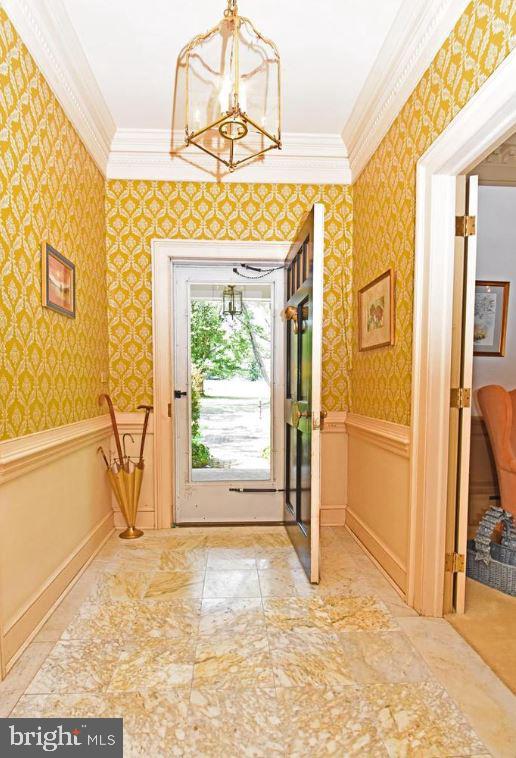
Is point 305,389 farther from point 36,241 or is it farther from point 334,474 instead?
point 36,241

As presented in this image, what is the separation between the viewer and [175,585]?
8.05 ft

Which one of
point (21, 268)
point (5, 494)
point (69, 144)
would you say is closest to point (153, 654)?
point (5, 494)

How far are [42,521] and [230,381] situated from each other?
182 cm

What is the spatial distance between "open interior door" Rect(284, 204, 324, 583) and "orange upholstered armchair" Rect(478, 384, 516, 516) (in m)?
1.27

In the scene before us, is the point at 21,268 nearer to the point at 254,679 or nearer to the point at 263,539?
the point at 254,679

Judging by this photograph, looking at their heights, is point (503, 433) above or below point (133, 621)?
above

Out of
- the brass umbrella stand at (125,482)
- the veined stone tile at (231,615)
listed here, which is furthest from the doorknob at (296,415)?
the brass umbrella stand at (125,482)

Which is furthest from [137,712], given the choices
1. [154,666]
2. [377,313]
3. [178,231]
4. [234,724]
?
[178,231]

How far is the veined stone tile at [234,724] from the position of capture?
1.39 m

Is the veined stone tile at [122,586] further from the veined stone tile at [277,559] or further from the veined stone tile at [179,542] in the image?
the veined stone tile at [277,559]

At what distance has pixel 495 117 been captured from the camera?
158 centimetres

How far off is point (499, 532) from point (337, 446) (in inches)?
49.0

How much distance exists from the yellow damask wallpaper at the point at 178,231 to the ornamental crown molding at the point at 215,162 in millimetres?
64

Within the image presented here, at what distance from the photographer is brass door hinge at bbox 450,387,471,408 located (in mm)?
2078
